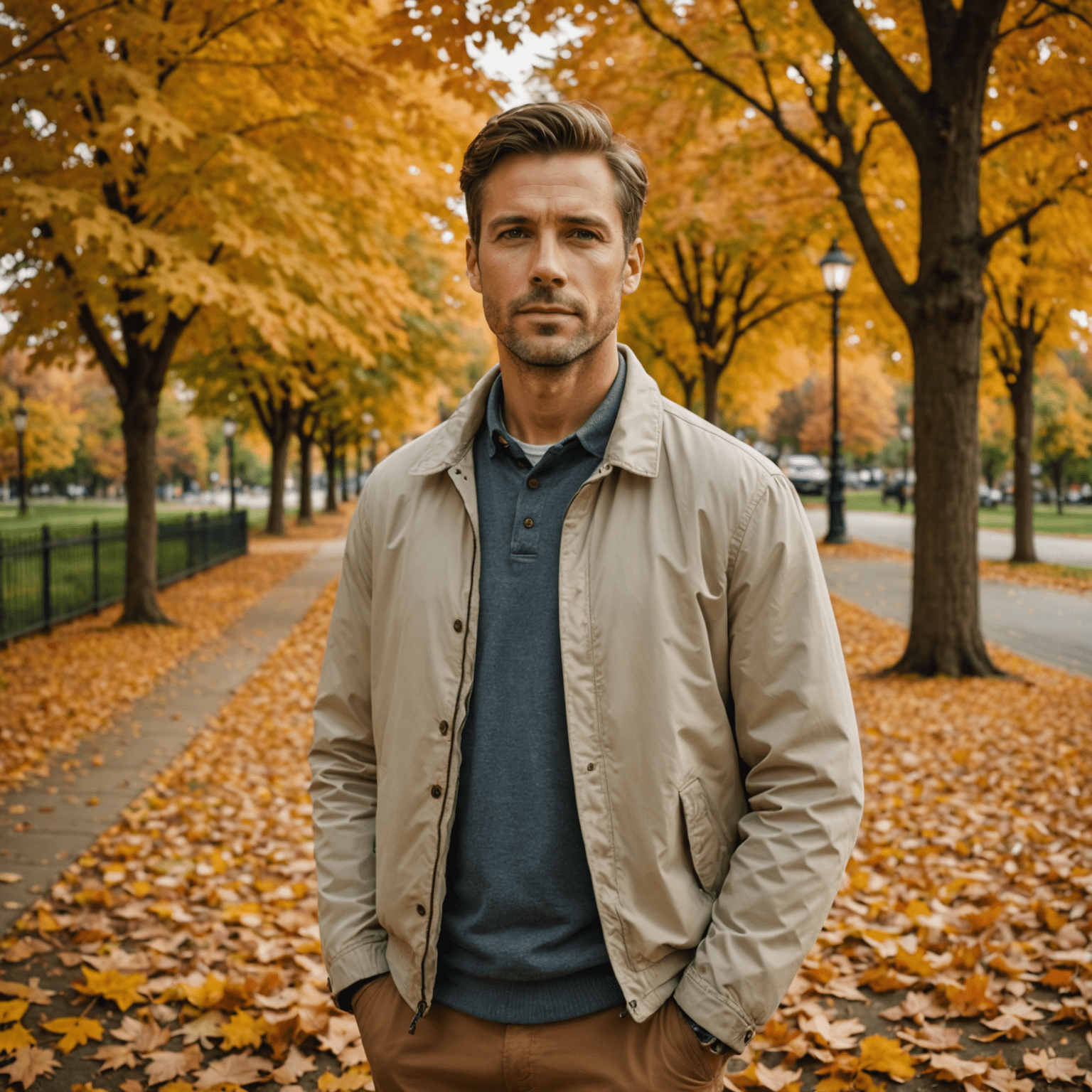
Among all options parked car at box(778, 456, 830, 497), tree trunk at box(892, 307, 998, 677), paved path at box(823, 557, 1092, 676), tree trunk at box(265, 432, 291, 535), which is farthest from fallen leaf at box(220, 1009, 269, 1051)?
parked car at box(778, 456, 830, 497)

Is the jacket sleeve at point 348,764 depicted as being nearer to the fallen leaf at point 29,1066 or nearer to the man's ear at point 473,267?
the man's ear at point 473,267

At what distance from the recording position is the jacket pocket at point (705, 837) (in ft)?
5.49

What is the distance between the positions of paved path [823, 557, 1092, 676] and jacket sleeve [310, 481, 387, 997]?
892cm

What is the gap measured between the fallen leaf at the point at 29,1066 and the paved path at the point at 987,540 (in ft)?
46.5

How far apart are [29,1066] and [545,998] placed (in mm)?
2347

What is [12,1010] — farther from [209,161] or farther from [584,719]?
[209,161]

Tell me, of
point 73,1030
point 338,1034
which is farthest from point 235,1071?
point 73,1030

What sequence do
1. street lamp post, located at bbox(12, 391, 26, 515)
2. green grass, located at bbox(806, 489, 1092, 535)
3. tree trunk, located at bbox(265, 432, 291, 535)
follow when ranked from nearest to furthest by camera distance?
tree trunk, located at bbox(265, 432, 291, 535) → green grass, located at bbox(806, 489, 1092, 535) → street lamp post, located at bbox(12, 391, 26, 515)

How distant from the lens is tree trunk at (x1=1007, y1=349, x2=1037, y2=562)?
57.8ft

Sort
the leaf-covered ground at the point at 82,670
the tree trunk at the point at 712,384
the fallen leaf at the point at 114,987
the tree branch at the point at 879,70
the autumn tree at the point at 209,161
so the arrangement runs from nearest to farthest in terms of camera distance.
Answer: the fallen leaf at the point at 114,987 < the leaf-covered ground at the point at 82,670 < the tree branch at the point at 879,70 < the autumn tree at the point at 209,161 < the tree trunk at the point at 712,384

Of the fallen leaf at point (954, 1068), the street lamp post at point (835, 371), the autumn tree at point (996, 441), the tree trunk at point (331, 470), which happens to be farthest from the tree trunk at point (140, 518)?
the autumn tree at point (996, 441)

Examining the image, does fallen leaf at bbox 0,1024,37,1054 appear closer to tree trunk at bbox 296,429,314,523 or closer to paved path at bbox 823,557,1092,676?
paved path at bbox 823,557,1092,676

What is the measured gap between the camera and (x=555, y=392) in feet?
5.97

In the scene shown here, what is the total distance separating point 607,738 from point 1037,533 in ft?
99.6
